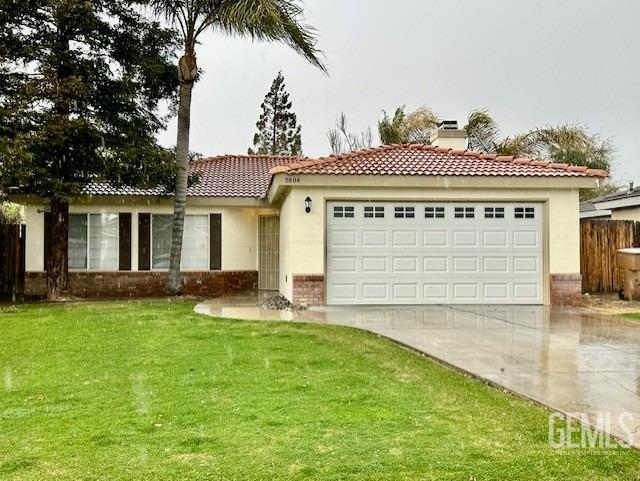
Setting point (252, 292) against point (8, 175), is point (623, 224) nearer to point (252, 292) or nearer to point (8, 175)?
point (252, 292)

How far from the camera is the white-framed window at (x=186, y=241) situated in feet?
58.3

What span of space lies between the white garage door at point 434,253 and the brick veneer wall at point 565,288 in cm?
30

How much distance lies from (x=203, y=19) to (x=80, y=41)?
10.6 feet

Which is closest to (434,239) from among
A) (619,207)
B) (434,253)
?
(434,253)

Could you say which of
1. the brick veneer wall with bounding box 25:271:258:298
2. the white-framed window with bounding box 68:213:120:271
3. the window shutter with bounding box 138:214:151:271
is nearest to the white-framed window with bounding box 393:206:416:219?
the brick veneer wall with bounding box 25:271:258:298

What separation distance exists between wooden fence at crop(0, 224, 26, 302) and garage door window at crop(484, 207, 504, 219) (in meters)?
13.5

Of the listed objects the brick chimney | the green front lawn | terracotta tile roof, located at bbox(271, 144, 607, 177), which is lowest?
the green front lawn

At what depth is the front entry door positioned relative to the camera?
18.4 m

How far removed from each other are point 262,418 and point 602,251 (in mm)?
14481

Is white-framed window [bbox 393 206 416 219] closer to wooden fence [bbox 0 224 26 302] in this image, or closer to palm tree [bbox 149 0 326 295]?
palm tree [bbox 149 0 326 295]

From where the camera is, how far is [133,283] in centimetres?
1752

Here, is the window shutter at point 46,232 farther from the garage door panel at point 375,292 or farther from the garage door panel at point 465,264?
the garage door panel at point 465,264

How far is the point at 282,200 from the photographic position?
16.1 m

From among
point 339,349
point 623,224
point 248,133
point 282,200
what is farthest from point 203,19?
point 248,133
